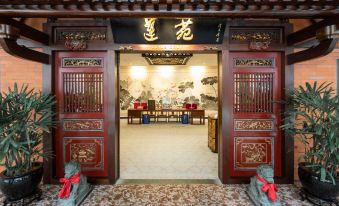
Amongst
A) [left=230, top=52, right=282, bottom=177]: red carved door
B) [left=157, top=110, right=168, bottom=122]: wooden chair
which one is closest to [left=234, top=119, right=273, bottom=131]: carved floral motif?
[left=230, top=52, right=282, bottom=177]: red carved door

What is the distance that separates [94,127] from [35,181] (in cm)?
106

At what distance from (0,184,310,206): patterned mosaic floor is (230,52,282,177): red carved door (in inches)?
16.1

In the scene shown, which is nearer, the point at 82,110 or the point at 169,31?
the point at 169,31

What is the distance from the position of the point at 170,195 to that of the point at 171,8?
2474mm

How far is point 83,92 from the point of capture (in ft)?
11.0

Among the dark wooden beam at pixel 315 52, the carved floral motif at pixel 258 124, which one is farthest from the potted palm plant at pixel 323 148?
the carved floral motif at pixel 258 124

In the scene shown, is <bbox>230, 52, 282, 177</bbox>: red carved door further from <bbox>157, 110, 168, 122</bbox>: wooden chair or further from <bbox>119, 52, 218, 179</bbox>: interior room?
<bbox>157, 110, 168, 122</bbox>: wooden chair

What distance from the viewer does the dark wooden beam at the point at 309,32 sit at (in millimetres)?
2279

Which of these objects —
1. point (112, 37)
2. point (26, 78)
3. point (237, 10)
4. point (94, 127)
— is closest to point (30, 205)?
point (94, 127)

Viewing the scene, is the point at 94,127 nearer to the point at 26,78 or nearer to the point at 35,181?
the point at 35,181

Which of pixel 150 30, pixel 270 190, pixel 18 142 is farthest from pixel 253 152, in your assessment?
pixel 18 142

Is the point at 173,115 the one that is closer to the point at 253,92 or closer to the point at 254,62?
Result: the point at 253,92

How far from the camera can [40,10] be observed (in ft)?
6.94

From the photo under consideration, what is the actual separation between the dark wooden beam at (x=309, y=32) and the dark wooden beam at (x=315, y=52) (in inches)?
7.2
